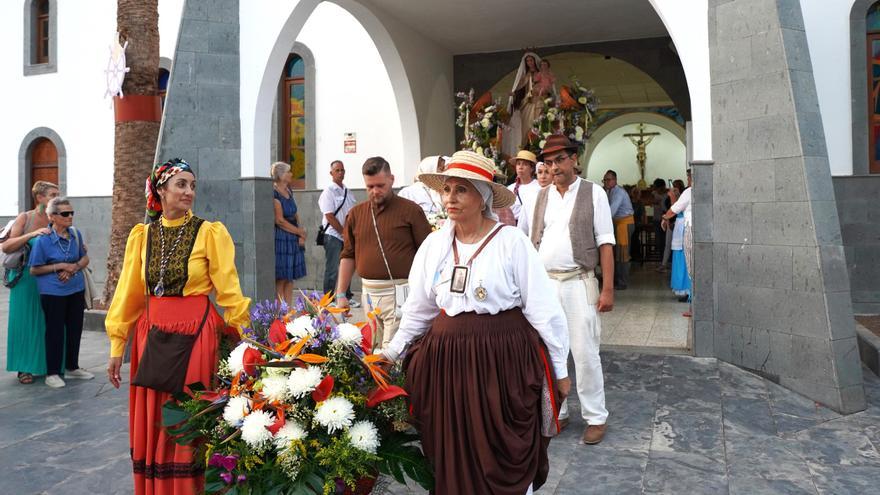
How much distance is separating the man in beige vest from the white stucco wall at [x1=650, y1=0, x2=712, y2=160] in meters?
2.16

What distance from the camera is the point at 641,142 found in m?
26.6

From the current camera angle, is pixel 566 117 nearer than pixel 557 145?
No

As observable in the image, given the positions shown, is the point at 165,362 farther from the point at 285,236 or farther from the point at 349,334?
A: the point at 285,236

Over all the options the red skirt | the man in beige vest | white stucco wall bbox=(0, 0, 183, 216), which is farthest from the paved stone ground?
white stucco wall bbox=(0, 0, 183, 216)

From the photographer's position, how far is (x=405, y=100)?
37.2ft

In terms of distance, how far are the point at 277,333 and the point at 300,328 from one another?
119 millimetres

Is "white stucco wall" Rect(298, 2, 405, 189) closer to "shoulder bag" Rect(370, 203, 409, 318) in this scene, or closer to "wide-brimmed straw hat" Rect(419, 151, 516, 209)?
"shoulder bag" Rect(370, 203, 409, 318)

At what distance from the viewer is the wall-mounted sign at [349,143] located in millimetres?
12125

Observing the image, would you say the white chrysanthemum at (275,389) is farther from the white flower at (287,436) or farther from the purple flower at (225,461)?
the purple flower at (225,461)

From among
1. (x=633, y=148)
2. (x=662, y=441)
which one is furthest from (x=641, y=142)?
(x=662, y=441)

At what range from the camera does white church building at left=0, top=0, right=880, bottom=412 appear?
5.71 m

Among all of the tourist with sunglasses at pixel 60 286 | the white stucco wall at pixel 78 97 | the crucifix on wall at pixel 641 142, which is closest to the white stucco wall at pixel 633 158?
the crucifix on wall at pixel 641 142

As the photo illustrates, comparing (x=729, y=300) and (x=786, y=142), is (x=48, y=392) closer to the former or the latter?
(x=729, y=300)

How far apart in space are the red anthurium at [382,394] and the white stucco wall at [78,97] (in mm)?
12636
